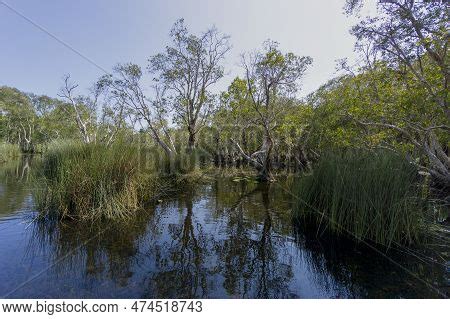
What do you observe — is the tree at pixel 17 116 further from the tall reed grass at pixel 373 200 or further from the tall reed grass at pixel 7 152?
the tall reed grass at pixel 373 200

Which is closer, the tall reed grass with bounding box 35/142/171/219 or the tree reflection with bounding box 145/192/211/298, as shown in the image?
the tree reflection with bounding box 145/192/211/298

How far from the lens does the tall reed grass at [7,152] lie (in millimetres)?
25983

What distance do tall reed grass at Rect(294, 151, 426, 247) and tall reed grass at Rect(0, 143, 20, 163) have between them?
104 feet

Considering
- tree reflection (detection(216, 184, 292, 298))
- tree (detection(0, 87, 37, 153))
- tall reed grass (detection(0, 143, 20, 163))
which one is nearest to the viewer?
tree reflection (detection(216, 184, 292, 298))

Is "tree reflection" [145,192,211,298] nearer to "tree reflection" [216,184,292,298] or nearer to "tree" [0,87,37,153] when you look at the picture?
"tree reflection" [216,184,292,298]

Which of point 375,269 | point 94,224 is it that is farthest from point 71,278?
point 375,269

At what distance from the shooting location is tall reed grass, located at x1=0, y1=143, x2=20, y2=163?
26.0 metres

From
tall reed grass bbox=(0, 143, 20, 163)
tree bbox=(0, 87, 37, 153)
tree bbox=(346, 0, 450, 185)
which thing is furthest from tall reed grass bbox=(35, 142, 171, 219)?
tree bbox=(0, 87, 37, 153)

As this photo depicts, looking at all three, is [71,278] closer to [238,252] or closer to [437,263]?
[238,252]

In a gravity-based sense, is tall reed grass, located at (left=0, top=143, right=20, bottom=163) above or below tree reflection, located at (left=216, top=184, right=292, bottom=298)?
above

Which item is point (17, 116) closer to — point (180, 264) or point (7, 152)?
point (7, 152)

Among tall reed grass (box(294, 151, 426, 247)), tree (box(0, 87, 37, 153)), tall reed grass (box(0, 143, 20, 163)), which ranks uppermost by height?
tree (box(0, 87, 37, 153))

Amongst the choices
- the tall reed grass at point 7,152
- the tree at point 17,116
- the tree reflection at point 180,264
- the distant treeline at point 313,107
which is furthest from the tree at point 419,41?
the tree at point 17,116

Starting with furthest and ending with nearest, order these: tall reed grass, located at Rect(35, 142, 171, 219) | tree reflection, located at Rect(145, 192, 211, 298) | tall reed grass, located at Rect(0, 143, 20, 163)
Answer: tall reed grass, located at Rect(0, 143, 20, 163) < tall reed grass, located at Rect(35, 142, 171, 219) < tree reflection, located at Rect(145, 192, 211, 298)
